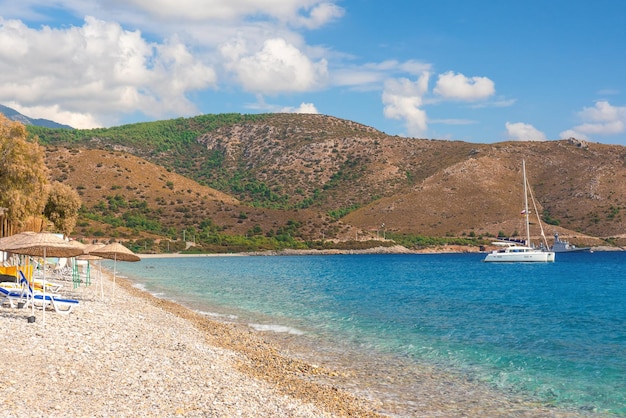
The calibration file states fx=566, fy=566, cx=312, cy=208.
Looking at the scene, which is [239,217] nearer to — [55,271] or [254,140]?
[254,140]

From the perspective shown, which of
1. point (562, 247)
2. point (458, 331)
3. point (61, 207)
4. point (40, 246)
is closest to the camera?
point (40, 246)

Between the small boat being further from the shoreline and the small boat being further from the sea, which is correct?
the sea

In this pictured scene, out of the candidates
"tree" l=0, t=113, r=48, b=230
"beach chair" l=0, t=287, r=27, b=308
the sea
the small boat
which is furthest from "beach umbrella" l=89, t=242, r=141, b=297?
the small boat

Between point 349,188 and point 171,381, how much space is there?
125 meters

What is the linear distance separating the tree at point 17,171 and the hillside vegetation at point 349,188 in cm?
6035

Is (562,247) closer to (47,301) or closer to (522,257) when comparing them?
(522,257)

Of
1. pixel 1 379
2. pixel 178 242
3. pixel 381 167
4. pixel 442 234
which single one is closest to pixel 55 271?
pixel 1 379

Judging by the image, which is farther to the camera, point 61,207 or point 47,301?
point 61,207

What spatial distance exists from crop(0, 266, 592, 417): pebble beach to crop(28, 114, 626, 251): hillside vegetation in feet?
250

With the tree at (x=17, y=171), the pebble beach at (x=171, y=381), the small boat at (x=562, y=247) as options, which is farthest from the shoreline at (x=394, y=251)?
the pebble beach at (x=171, y=381)


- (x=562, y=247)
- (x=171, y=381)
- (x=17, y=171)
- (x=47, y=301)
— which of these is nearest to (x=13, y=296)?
(x=47, y=301)

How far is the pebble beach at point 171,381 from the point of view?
873 cm

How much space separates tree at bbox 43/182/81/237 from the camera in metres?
48.2

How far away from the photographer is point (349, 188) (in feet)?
442
